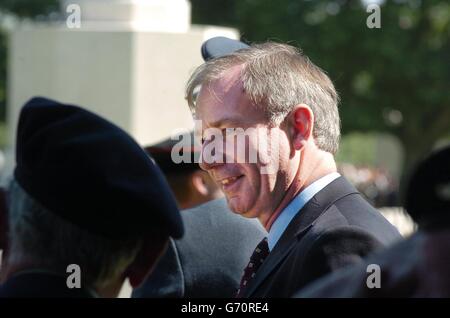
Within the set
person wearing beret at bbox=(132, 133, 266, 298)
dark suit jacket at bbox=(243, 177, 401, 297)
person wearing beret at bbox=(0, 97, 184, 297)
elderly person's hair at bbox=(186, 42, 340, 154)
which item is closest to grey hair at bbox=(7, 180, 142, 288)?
person wearing beret at bbox=(0, 97, 184, 297)

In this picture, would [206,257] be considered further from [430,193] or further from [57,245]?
[430,193]

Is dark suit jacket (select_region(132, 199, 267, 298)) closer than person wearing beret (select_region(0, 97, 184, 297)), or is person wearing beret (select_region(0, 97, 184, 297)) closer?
person wearing beret (select_region(0, 97, 184, 297))

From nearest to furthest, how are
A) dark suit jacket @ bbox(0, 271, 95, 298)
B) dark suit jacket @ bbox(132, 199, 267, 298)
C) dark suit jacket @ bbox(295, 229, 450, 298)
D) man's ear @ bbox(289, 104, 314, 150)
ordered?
dark suit jacket @ bbox(295, 229, 450, 298)
dark suit jacket @ bbox(0, 271, 95, 298)
man's ear @ bbox(289, 104, 314, 150)
dark suit jacket @ bbox(132, 199, 267, 298)

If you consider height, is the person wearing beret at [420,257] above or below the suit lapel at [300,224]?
above

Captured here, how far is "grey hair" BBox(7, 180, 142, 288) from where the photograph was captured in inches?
78.0

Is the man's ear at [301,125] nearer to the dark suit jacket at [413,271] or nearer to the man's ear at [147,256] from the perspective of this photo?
the man's ear at [147,256]

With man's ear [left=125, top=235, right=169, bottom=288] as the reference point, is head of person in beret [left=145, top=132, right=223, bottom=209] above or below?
below

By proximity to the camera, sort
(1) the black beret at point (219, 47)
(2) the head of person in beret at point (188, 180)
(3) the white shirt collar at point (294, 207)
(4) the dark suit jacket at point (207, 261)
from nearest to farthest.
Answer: (3) the white shirt collar at point (294, 207) < (4) the dark suit jacket at point (207, 261) < (1) the black beret at point (219, 47) < (2) the head of person in beret at point (188, 180)

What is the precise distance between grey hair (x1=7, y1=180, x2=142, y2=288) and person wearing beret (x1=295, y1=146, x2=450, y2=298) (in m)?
0.60

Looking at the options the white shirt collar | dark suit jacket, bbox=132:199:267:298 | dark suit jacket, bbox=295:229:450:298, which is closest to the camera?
dark suit jacket, bbox=295:229:450:298

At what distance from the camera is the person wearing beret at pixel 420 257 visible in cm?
140

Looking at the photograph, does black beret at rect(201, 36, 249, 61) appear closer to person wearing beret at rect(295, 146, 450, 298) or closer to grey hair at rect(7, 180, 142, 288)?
grey hair at rect(7, 180, 142, 288)

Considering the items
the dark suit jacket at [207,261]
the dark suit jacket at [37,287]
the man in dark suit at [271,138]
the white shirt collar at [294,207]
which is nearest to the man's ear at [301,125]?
the man in dark suit at [271,138]

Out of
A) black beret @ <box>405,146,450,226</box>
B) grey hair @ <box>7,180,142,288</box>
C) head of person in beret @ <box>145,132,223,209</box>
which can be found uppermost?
black beret @ <box>405,146,450,226</box>
